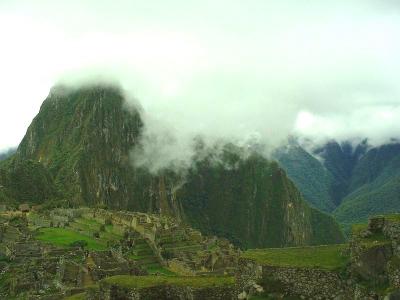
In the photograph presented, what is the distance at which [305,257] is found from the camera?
14602 millimetres

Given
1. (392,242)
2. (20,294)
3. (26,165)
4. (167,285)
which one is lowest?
(20,294)

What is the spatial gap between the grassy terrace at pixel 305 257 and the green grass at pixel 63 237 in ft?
153

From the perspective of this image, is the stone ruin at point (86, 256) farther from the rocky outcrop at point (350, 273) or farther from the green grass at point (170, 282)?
the rocky outcrop at point (350, 273)

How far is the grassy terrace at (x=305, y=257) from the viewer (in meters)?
13.7

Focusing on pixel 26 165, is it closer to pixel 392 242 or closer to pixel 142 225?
pixel 142 225

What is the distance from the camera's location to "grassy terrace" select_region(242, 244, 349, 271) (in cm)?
1371

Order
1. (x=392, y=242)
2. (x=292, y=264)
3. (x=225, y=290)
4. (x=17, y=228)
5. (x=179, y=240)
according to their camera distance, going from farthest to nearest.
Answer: (x=179, y=240) → (x=17, y=228) → (x=225, y=290) → (x=292, y=264) → (x=392, y=242)

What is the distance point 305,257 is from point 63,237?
2221 inches

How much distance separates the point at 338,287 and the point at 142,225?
71.8 meters

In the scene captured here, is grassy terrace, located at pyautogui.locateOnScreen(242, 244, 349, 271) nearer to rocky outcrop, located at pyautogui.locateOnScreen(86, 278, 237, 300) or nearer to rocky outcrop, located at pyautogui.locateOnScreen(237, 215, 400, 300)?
rocky outcrop, located at pyautogui.locateOnScreen(237, 215, 400, 300)

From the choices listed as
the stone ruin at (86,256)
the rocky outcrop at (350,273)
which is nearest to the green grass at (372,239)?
the rocky outcrop at (350,273)

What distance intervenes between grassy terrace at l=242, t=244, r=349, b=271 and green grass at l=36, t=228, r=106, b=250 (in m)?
46.6

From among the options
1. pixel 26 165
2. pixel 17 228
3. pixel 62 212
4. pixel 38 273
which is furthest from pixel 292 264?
pixel 26 165

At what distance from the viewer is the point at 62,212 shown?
9656 centimetres
